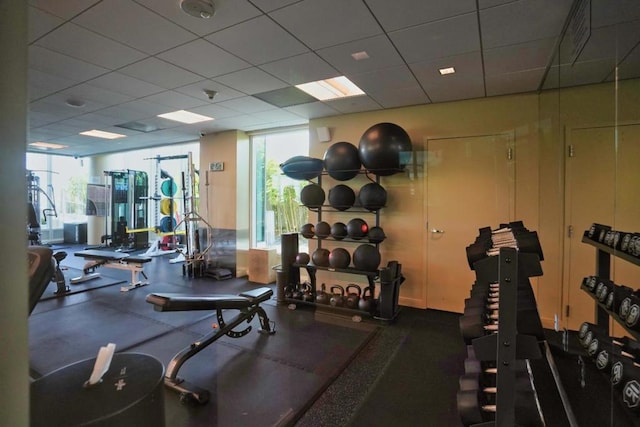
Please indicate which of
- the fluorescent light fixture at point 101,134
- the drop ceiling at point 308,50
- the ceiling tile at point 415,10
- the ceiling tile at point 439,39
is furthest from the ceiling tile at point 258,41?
the fluorescent light fixture at point 101,134

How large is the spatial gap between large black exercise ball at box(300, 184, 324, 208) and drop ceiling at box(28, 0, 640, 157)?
100 cm

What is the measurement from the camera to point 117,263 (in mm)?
4902

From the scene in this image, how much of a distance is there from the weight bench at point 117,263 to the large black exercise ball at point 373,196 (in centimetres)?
330

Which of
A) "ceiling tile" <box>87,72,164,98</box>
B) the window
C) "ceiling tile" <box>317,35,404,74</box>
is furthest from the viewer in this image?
the window

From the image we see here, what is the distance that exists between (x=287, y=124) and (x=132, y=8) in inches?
117

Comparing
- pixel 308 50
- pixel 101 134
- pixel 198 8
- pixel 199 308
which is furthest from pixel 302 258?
pixel 101 134

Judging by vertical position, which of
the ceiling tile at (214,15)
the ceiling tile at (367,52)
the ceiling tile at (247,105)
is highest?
the ceiling tile at (247,105)

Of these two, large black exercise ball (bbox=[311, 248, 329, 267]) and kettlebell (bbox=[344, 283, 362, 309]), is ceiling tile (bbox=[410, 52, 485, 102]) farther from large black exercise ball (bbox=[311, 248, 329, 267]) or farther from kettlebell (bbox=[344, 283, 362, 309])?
kettlebell (bbox=[344, 283, 362, 309])

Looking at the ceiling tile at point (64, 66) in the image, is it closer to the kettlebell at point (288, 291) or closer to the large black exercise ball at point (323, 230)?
the large black exercise ball at point (323, 230)

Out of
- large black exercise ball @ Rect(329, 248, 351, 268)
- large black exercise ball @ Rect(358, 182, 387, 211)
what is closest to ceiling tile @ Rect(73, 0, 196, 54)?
large black exercise ball @ Rect(358, 182, 387, 211)

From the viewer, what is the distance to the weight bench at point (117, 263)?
468cm

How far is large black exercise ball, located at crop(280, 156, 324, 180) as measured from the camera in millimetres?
3871

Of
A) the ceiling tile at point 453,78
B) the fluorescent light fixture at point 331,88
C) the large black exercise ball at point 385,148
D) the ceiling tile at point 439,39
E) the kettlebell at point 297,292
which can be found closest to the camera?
the ceiling tile at point 439,39

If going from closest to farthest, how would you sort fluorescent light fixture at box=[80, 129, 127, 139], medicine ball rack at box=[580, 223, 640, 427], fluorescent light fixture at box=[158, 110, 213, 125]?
medicine ball rack at box=[580, 223, 640, 427]
fluorescent light fixture at box=[158, 110, 213, 125]
fluorescent light fixture at box=[80, 129, 127, 139]
